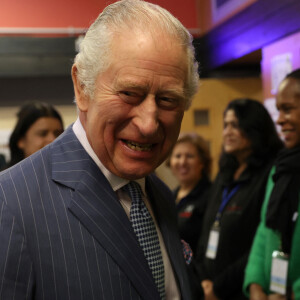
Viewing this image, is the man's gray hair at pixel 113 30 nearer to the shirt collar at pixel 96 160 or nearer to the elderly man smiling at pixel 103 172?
the elderly man smiling at pixel 103 172

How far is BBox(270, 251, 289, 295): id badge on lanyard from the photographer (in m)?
2.26

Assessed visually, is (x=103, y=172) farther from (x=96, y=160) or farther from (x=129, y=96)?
(x=129, y=96)

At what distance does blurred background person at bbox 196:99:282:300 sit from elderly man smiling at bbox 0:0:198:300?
1575 mm

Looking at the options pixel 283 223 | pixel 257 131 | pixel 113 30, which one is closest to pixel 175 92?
pixel 113 30

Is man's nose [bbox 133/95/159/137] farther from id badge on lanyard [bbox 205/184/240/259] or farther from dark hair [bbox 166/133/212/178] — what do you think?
dark hair [bbox 166/133/212/178]

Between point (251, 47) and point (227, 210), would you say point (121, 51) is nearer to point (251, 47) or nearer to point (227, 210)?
point (227, 210)

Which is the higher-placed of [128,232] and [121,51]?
→ [121,51]

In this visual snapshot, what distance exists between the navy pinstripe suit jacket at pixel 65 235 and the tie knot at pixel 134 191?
0.09m

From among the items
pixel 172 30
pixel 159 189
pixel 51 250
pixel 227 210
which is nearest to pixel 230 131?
pixel 227 210

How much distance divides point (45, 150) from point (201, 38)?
12.9 ft

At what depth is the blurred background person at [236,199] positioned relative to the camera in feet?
8.93

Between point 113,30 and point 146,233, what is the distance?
54 centimetres

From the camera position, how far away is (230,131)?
10.0ft

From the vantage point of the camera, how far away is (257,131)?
9.64ft
